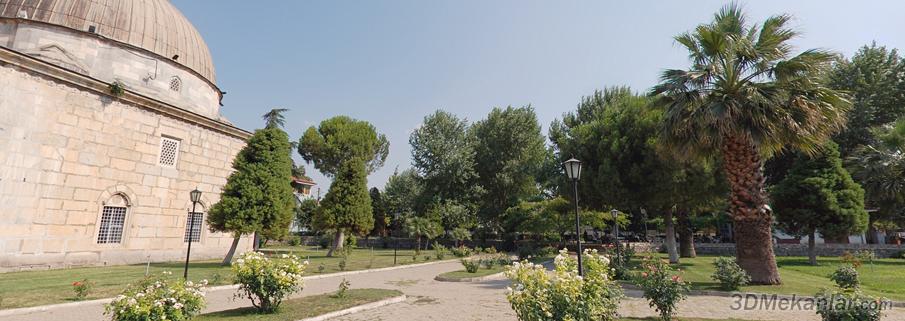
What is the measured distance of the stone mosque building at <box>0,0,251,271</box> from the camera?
16281mm

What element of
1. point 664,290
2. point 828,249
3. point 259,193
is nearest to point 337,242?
point 259,193

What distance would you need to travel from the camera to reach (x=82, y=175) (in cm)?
1808

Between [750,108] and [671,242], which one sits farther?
[671,242]

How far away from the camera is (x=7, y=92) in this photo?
15.9m

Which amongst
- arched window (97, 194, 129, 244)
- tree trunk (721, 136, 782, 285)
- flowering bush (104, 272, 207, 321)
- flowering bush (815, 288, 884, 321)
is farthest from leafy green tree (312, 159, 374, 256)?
flowering bush (815, 288, 884, 321)

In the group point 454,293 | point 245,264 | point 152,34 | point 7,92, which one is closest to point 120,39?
point 152,34

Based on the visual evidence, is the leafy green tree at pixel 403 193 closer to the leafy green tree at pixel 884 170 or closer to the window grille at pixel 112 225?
the window grille at pixel 112 225

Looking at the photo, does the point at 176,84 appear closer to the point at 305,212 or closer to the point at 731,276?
the point at 305,212

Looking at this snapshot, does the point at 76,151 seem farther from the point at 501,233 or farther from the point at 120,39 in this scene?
the point at 501,233

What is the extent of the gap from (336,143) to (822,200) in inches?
1573

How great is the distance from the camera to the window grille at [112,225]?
19.0 meters

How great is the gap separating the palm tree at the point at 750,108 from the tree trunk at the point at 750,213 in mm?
26

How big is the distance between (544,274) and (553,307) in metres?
0.45

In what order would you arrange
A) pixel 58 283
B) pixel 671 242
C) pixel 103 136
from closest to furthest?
1. pixel 58 283
2. pixel 103 136
3. pixel 671 242
